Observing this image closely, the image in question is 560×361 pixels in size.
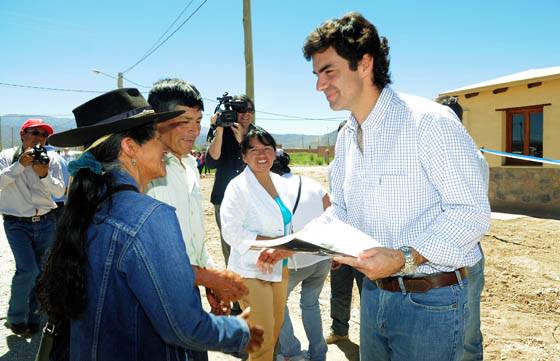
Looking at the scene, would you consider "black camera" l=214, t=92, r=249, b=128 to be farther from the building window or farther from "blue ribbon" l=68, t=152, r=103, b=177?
the building window

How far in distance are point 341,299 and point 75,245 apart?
120 inches

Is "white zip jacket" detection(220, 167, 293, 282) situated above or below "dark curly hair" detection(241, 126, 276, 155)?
below

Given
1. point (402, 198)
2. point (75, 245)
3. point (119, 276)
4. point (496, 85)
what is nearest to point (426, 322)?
point (402, 198)

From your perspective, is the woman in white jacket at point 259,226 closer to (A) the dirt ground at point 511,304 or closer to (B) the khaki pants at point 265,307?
(B) the khaki pants at point 265,307

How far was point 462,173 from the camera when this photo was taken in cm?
158

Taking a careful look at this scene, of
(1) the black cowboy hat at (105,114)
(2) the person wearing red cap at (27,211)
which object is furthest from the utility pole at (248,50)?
(1) the black cowboy hat at (105,114)

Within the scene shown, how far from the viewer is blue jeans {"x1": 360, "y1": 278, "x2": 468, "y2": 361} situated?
1.68 meters

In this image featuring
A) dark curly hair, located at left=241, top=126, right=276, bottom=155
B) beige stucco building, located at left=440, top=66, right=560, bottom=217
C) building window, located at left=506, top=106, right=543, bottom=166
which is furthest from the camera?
building window, located at left=506, top=106, right=543, bottom=166

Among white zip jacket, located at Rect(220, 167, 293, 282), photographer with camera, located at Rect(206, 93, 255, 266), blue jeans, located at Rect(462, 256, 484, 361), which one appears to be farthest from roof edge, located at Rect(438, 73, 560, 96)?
white zip jacket, located at Rect(220, 167, 293, 282)

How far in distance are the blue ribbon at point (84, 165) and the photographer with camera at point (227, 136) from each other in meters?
2.57

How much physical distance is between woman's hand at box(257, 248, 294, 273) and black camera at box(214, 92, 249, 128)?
181cm

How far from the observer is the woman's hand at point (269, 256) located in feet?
8.23

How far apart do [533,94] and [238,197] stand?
409 inches

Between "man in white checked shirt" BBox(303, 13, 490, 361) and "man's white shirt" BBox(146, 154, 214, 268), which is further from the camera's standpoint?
"man's white shirt" BBox(146, 154, 214, 268)
